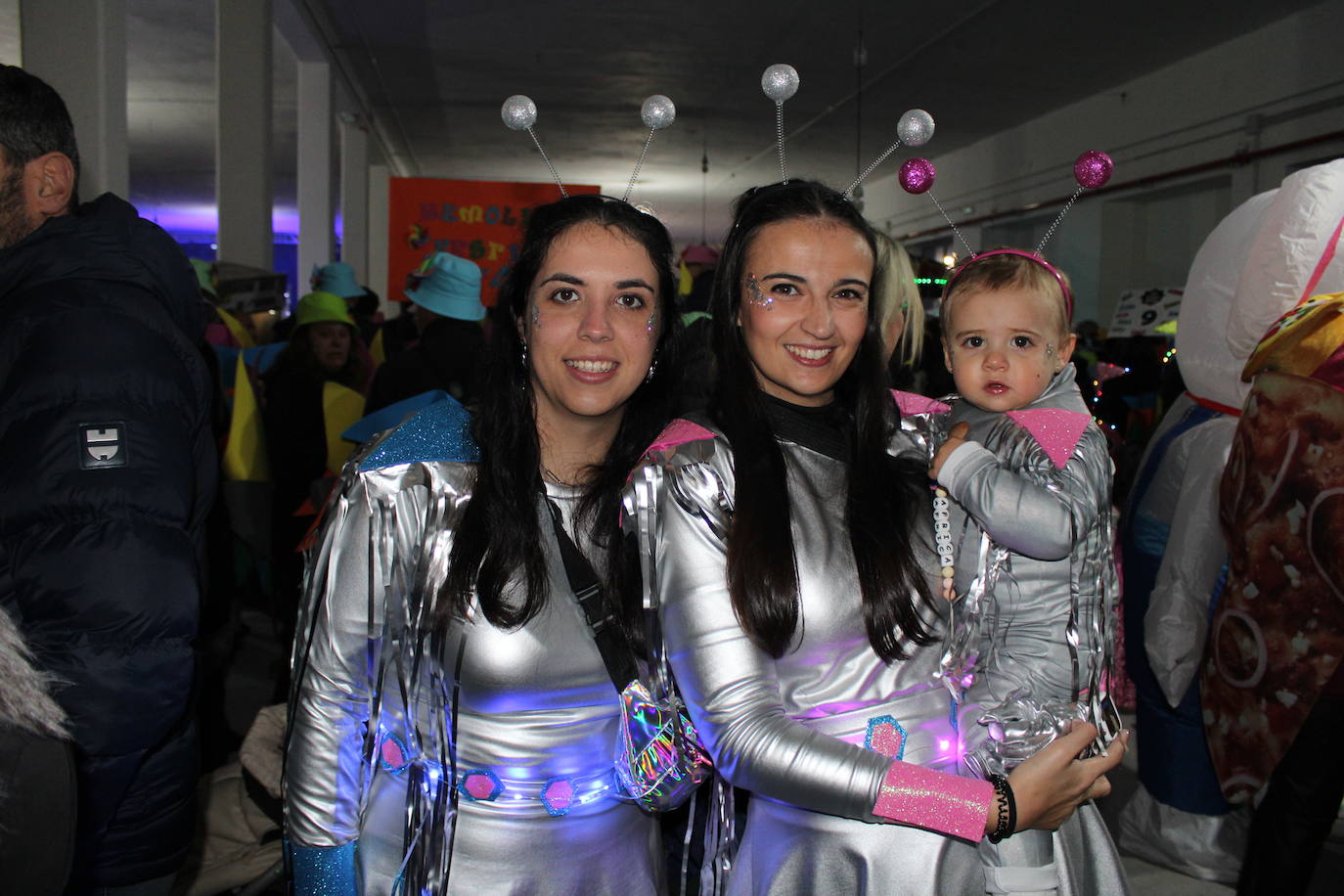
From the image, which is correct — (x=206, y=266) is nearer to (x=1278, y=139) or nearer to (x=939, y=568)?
(x=939, y=568)

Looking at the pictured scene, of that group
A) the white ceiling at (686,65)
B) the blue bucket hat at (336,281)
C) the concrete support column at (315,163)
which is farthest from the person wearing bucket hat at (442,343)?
the concrete support column at (315,163)

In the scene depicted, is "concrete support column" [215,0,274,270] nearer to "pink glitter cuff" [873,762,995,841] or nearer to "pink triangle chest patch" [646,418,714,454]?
"pink triangle chest patch" [646,418,714,454]

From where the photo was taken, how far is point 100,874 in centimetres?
152

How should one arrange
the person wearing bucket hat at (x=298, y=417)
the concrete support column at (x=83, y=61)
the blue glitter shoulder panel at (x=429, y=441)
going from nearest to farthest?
1. the blue glitter shoulder panel at (x=429, y=441)
2. the person wearing bucket hat at (x=298, y=417)
3. the concrete support column at (x=83, y=61)

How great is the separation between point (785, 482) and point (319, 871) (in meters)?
0.89

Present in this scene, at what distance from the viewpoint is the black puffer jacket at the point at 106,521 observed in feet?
4.64

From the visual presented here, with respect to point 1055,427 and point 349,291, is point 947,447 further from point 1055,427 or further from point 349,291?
point 349,291

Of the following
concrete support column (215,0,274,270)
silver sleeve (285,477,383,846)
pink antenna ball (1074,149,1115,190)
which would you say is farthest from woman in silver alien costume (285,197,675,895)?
concrete support column (215,0,274,270)

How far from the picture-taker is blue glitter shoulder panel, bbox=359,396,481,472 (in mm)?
1491

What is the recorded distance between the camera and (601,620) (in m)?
1.48

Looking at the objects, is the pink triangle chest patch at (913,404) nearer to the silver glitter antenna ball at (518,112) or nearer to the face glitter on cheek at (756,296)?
the face glitter on cheek at (756,296)

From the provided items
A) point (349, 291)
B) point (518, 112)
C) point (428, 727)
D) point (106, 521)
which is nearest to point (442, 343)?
point (518, 112)

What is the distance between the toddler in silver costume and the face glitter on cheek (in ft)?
1.22

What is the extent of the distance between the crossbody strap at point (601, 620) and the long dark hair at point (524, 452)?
39 mm
